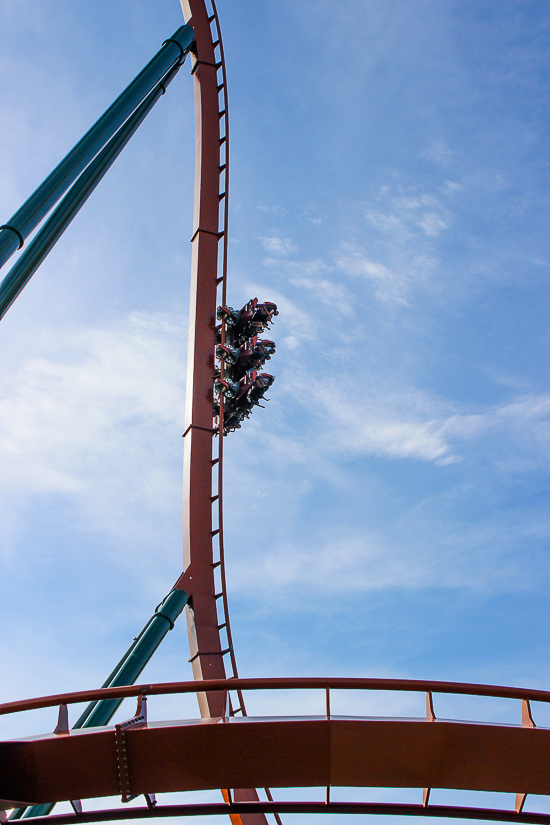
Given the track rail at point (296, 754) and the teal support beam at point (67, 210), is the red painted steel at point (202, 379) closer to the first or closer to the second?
the teal support beam at point (67, 210)

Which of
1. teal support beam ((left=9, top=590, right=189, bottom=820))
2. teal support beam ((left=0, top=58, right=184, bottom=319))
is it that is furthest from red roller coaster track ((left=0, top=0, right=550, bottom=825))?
teal support beam ((left=0, top=58, right=184, bottom=319))

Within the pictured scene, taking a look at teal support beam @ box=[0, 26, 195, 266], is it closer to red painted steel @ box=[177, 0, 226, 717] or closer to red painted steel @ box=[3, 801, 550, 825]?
red painted steel @ box=[177, 0, 226, 717]

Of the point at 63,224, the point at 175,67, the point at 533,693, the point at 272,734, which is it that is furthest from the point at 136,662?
the point at 175,67

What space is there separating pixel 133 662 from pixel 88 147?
6257 mm

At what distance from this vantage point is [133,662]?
842 centimetres

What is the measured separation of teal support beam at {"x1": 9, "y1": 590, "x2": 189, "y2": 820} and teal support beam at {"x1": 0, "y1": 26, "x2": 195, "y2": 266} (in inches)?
184

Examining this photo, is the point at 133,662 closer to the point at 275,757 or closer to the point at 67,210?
the point at 275,757

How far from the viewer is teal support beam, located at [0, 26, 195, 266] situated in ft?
21.1

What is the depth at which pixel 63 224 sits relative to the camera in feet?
25.7

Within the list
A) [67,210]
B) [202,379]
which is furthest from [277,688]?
[202,379]

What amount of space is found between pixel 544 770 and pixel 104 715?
4.33 metres

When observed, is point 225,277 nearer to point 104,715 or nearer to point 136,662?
point 136,662

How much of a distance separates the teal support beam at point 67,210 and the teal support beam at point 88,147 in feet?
1.02

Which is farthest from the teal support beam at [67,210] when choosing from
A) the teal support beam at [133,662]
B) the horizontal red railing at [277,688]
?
the teal support beam at [133,662]
